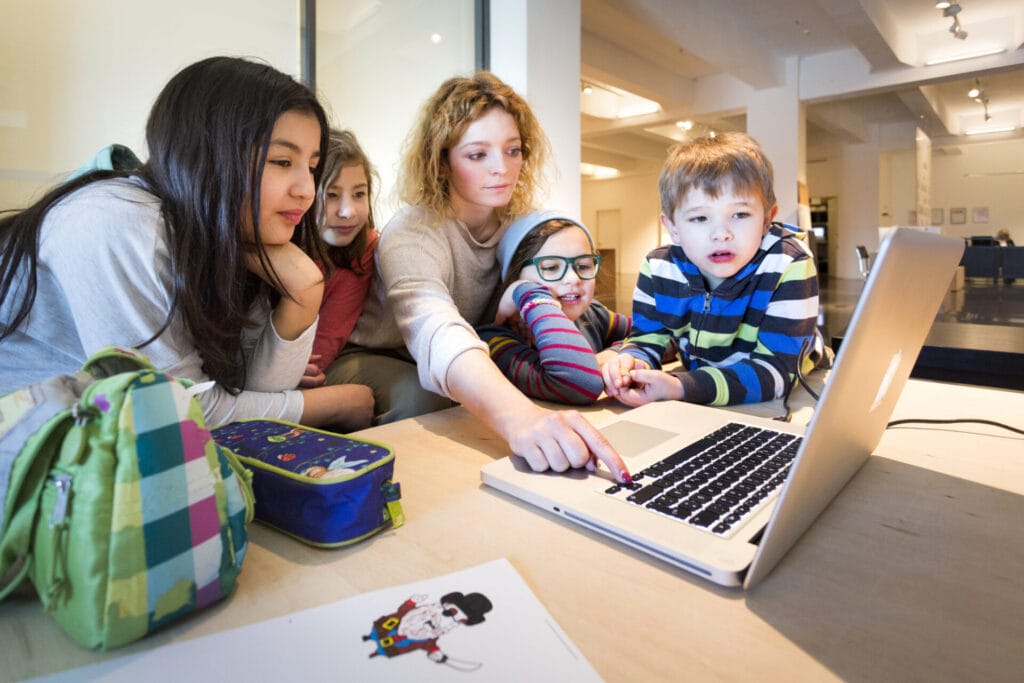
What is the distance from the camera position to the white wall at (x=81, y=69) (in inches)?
66.5

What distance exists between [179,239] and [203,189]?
7 cm

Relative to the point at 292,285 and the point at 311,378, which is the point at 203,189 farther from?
the point at 311,378

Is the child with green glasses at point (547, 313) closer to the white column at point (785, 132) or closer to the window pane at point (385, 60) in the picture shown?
the window pane at point (385, 60)

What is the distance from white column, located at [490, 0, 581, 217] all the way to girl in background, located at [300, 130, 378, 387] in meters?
1.20

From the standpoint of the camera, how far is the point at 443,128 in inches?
49.4

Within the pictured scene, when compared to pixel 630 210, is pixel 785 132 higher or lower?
lower

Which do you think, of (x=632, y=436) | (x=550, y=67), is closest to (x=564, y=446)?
(x=632, y=436)

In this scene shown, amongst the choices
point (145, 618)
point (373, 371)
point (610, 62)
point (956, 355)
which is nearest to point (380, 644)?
point (145, 618)

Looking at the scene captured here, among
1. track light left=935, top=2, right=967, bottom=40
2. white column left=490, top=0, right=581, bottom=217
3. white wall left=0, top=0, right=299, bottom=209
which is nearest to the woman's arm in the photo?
white wall left=0, top=0, right=299, bottom=209

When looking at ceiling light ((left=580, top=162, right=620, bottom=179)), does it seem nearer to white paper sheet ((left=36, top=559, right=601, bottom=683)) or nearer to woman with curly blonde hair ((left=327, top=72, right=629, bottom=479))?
woman with curly blonde hair ((left=327, top=72, right=629, bottom=479))

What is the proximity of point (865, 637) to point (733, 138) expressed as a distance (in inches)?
40.7

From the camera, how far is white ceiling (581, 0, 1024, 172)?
4.71 metres

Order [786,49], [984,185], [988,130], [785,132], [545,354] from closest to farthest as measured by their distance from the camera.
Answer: [545,354] < [786,49] < [785,132] < [988,130] < [984,185]

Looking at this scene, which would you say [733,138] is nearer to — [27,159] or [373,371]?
[373,371]
